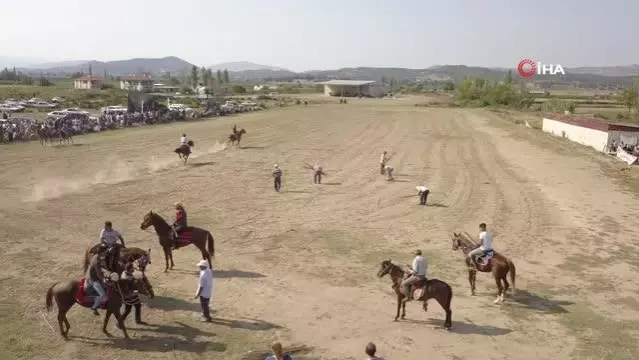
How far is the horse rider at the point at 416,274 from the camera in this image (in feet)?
41.4

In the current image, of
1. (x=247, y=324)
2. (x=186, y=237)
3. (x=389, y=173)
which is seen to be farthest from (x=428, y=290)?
(x=389, y=173)

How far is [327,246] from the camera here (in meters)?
18.9

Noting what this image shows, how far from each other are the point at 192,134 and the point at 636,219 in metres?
35.2

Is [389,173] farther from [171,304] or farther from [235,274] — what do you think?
[171,304]

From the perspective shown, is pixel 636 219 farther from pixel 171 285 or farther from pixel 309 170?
pixel 171 285

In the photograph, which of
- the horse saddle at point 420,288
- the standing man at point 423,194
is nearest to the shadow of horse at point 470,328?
the horse saddle at point 420,288

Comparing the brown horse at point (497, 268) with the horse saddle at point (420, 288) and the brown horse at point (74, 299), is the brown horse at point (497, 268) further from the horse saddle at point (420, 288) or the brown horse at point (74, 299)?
the brown horse at point (74, 299)

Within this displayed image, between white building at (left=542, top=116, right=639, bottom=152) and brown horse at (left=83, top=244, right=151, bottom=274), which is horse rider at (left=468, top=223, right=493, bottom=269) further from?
white building at (left=542, top=116, right=639, bottom=152)

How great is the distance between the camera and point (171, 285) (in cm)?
1496

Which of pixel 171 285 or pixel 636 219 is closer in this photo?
pixel 171 285

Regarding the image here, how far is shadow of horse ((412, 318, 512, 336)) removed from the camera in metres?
12.9

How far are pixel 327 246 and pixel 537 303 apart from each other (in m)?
7.09

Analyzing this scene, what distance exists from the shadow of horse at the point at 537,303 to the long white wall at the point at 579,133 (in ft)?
104

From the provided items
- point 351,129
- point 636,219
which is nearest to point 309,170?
point 636,219
